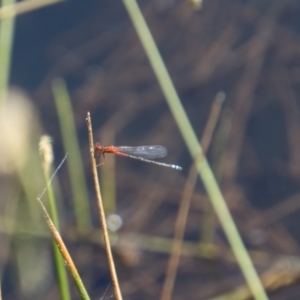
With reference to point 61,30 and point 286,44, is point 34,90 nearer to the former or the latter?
Result: point 61,30

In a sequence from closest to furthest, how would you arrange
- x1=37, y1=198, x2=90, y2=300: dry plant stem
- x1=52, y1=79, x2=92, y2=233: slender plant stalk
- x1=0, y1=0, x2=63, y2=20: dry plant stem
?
x1=37, y1=198, x2=90, y2=300: dry plant stem
x1=0, y1=0, x2=63, y2=20: dry plant stem
x1=52, y1=79, x2=92, y2=233: slender plant stalk

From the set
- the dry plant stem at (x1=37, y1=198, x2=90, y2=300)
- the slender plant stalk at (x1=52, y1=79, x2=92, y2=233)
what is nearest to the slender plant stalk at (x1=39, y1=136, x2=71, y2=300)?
the dry plant stem at (x1=37, y1=198, x2=90, y2=300)

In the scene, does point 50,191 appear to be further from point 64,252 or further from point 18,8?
point 18,8

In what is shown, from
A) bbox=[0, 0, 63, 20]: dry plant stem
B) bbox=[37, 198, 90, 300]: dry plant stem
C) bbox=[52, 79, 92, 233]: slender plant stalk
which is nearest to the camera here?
bbox=[37, 198, 90, 300]: dry plant stem

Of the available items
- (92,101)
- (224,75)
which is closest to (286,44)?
(224,75)

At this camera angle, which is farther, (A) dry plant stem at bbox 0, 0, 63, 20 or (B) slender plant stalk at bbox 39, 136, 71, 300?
(A) dry plant stem at bbox 0, 0, 63, 20

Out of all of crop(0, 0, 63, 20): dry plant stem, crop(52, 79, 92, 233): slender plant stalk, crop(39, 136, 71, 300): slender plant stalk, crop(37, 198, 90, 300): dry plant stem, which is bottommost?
crop(37, 198, 90, 300): dry plant stem

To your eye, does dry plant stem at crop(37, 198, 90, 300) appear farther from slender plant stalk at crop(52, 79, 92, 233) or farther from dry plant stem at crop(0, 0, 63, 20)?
slender plant stalk at crop(52, 79, 92, 233)

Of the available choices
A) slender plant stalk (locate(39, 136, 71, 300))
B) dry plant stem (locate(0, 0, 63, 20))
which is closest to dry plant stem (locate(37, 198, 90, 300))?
slender plant stalk (locate(39, 136, 71, 300))

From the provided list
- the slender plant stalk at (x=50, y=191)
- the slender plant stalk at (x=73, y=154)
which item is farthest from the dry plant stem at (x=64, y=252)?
the slender plant stalk at (x=73, y=154)

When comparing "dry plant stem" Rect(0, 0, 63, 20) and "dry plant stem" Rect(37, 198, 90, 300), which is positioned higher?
"dry plant stem" Rect(0, 0, 63, 20)

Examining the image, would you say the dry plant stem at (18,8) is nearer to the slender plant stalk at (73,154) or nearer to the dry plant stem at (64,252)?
the slender plant stalk at (73,154)
